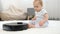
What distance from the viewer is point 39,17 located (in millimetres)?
576

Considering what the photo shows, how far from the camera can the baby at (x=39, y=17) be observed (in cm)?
57

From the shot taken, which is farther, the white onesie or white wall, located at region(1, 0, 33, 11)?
white wall, located at region(1, 0, 33, 11)

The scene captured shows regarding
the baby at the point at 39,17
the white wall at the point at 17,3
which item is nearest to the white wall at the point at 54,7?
the white wall at the point at 17,3

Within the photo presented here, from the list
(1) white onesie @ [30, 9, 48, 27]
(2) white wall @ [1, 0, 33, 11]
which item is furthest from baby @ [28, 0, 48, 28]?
(2) white wall @ [1, 0, 33, 11]

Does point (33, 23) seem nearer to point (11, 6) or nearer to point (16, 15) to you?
point (16, 15)

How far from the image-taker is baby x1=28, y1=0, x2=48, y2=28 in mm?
572

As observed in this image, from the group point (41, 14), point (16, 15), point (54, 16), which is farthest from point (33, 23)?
point (54, 16)

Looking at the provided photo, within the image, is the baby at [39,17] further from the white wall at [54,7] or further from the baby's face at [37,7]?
the white wall at [54,7]

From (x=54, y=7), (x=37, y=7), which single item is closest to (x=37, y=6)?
(x=37, y=7)

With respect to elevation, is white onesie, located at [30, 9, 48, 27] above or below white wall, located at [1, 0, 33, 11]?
below

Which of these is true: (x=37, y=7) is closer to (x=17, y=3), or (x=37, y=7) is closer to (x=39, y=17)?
(x=39, y=17)

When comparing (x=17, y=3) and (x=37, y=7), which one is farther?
(x=17, y=3)

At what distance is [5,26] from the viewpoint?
53cm

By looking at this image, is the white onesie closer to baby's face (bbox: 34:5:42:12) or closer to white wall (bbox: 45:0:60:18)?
baby's face (bbox: 34:5:42:12)
